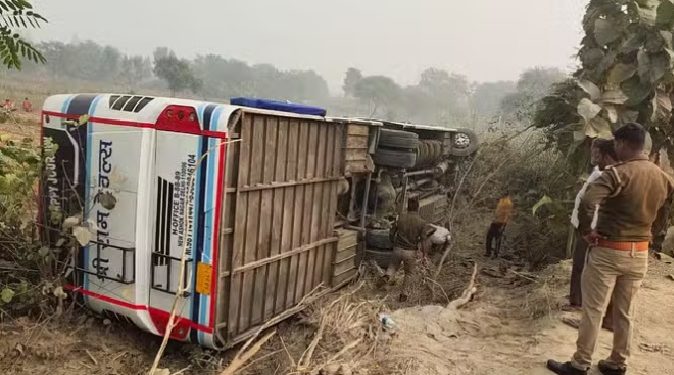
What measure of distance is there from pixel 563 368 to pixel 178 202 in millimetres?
3506

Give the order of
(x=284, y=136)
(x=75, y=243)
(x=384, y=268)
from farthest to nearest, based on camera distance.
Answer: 1. (x=384, y=268)
2. (x=284, y=136)
3. (x=75, y=243)

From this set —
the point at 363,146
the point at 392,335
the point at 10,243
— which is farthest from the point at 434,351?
the point at 10,243

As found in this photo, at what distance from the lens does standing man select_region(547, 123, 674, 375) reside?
162 inches

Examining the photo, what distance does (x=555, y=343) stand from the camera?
17.1 feet

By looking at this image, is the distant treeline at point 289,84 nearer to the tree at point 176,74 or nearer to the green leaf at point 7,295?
the tree at point 176,74

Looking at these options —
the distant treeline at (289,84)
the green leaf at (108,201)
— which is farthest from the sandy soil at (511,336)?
the distant treeline at (289,84)

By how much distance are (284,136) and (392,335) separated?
2221 mm

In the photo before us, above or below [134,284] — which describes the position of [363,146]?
above

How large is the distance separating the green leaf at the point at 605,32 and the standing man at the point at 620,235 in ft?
12.4

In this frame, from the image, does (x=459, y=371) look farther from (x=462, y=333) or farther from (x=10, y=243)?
(x=10, y=243)

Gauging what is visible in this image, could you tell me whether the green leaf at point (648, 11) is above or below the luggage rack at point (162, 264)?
above

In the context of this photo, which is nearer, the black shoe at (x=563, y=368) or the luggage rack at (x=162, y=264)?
the black shoe at (x=563, y=368)

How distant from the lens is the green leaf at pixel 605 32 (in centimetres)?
745

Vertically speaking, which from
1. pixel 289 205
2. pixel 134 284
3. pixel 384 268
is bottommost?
pixel 384 268
